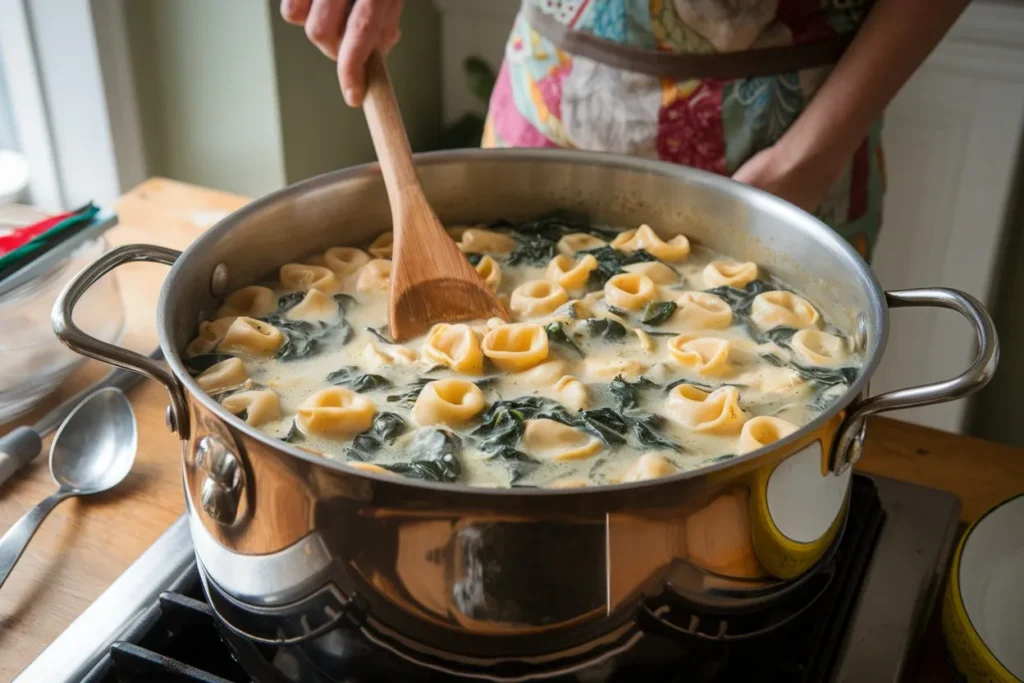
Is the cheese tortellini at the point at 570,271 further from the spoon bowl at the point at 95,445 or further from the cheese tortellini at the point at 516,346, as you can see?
the spoon bowl at the point at 95,445

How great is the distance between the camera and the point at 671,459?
107 centimetres

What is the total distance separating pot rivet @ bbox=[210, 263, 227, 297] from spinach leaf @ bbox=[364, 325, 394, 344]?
0.19 meters

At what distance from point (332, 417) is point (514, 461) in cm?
20

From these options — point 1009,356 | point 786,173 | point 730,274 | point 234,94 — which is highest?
point 786,173

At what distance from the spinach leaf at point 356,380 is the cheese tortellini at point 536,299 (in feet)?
0.80

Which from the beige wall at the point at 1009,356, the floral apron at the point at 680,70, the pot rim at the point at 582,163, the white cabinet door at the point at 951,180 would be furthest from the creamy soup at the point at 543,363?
the beige wall at the point at 1009,356

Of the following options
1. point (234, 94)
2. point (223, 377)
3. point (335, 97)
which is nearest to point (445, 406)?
point (223, 377)

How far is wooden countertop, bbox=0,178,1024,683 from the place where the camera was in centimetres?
106

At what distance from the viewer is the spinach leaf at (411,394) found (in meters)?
1.16

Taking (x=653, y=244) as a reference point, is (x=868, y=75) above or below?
above

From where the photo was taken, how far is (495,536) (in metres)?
0.74

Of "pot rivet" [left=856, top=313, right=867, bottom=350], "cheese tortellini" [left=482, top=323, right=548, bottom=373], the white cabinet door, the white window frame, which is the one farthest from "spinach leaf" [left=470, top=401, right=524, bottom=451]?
the white window frame

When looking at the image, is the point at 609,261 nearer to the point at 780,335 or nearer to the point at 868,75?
the point at 780,335

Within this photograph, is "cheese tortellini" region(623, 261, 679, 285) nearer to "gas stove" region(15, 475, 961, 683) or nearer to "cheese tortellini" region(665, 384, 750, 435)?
"cheese tortellini" region(665, 384, 750, 435)
